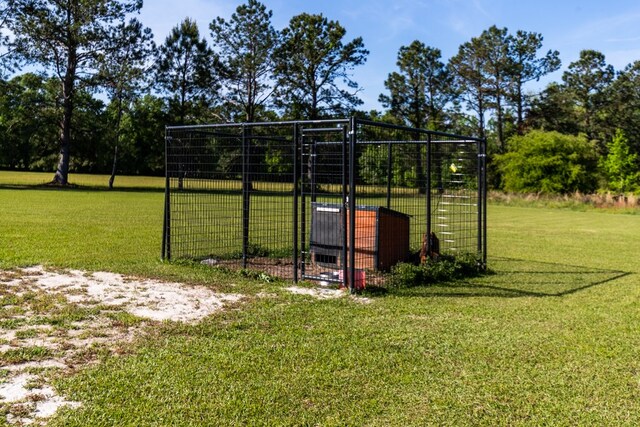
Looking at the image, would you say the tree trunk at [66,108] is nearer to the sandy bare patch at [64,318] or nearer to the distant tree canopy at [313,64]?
the distant tree canopy at [313,64]

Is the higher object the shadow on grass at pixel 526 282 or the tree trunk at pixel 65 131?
the tree trunk at pixel 65 131

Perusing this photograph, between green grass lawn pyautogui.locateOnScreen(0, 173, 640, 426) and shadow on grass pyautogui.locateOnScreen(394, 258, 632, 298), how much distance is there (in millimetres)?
48

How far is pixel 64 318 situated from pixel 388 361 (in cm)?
275

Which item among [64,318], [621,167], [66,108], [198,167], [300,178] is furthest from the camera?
[621,167]

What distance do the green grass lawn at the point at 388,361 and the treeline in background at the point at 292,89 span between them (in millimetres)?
29157

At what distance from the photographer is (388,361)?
3.63 m

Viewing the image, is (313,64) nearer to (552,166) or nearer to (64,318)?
(552,166)

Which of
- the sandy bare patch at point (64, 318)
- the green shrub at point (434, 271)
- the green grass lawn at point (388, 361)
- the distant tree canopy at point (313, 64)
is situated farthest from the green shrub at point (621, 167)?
the sandy bare patch at point (64, 318)

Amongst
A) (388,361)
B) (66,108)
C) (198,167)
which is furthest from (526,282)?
(66,108)

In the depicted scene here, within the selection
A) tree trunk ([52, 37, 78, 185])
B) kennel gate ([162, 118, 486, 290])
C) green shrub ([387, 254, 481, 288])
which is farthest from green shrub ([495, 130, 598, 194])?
green shrub ([387, 254, 481, 288])

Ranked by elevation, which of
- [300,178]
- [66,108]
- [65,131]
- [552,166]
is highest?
[66,108]

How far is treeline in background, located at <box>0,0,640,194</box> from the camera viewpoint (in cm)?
3234

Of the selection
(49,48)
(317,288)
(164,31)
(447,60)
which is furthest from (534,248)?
(447,60)

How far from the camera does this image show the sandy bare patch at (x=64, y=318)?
304 cm
